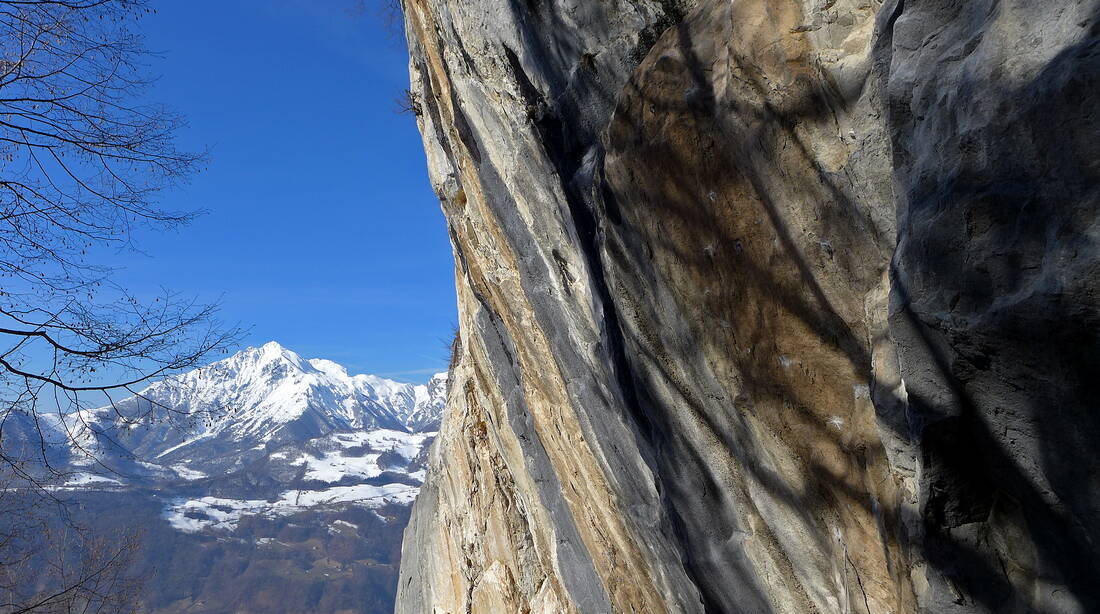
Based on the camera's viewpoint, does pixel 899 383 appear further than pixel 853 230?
No

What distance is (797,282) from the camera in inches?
138

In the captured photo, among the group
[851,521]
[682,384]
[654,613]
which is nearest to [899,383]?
[851,521]

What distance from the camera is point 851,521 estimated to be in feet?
11.3

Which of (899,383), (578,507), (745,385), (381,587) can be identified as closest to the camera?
(899,383)

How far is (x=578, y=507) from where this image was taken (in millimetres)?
7383

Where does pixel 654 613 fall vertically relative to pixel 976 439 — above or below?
below

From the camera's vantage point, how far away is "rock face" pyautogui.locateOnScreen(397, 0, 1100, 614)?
2.03 meters

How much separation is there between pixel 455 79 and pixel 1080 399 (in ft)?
18.9

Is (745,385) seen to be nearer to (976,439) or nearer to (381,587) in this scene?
(976,439)

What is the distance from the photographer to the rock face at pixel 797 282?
2031mm

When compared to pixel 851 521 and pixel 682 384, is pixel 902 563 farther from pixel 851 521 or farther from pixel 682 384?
pixel 682 384

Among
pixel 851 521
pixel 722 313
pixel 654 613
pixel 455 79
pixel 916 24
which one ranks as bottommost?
pixel 654 613

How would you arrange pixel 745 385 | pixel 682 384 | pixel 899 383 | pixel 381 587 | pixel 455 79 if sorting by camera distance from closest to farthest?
pixel 899 383 < pixel 745 385 < pixel 682 384 < pixel 455 79 < pixel 381 587

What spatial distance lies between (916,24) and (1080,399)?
155cm
